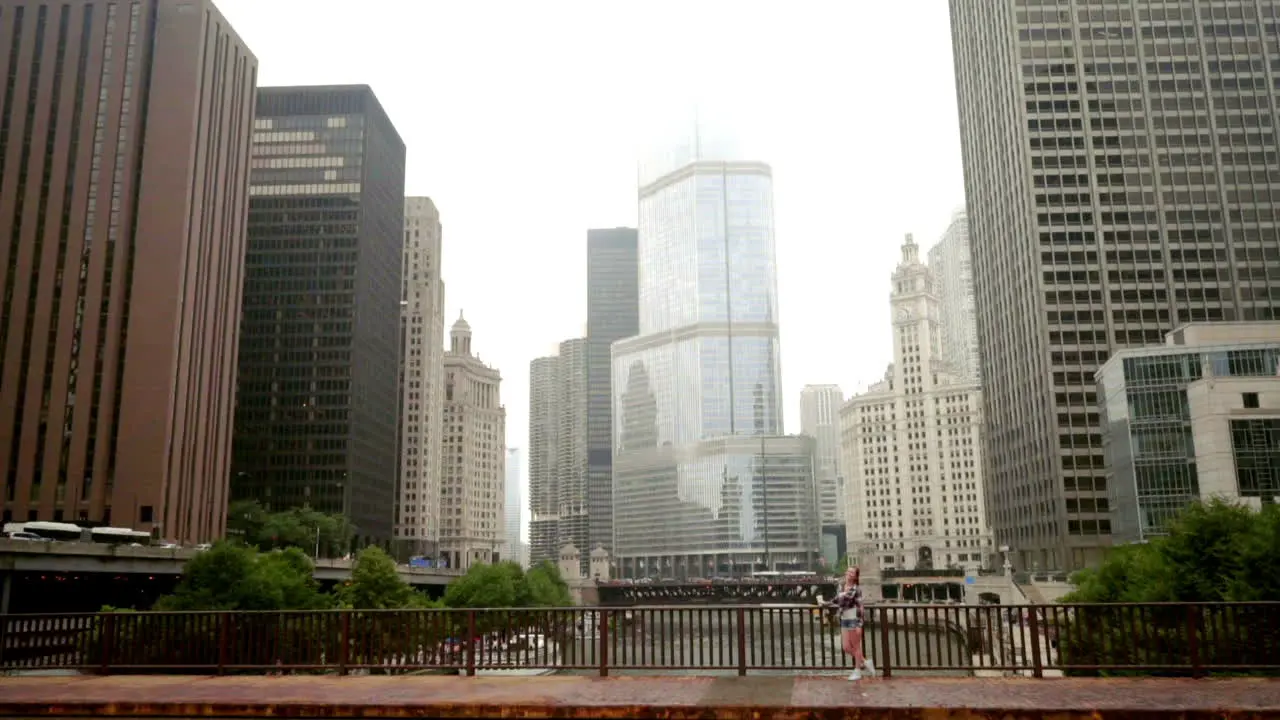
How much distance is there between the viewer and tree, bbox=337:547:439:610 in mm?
94062

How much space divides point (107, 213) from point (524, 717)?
391ft

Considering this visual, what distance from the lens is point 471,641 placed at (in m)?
19.4

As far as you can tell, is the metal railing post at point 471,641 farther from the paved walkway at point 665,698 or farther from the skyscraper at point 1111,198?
the skyscraper at point 1111,198

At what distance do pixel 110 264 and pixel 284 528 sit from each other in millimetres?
48905

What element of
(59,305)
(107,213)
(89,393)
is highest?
(107,213)

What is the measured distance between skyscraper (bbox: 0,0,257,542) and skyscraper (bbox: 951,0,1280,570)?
351ft

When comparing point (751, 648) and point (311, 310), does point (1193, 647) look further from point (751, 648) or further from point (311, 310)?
point (311, 310)

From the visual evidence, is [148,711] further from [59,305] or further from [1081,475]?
[1081,475]

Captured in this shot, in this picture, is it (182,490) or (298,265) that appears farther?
(298,265)

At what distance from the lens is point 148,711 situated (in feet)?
53.9

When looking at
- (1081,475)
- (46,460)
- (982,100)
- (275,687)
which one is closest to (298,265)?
(46,460)

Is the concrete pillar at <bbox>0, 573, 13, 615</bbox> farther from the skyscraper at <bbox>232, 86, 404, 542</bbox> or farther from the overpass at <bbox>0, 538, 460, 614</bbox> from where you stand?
the skyscraper at <bbox>232, 86, 404, 542</bbox>

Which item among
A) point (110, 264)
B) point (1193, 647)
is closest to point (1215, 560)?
point (1193, 647)

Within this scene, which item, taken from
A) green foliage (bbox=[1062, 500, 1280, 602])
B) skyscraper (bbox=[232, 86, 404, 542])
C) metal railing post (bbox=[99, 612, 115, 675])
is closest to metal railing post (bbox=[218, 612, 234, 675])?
metal railing post (bbox=[99, 612, 115, 675])
